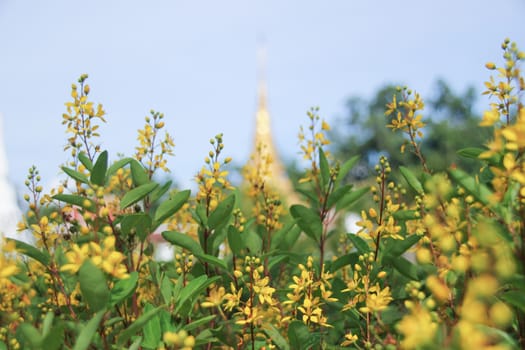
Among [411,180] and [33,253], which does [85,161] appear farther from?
[411,180]

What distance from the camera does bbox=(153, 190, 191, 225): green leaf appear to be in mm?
1381

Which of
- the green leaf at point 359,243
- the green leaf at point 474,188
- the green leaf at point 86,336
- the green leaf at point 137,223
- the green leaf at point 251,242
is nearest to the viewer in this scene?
the green leaf at point 86,336

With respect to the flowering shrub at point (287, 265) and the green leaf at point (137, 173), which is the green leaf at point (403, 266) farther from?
the green leaf at point (137, 173)

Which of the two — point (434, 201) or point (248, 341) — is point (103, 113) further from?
point (434, 201)

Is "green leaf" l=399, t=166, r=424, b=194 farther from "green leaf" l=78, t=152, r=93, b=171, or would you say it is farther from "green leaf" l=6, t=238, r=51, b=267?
"green leaf" l=6, t=238, r=51, b=267

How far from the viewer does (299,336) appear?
121 centimetres

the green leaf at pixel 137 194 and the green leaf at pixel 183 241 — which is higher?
the green leaf at pixel 137 194

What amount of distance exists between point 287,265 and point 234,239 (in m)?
0.51

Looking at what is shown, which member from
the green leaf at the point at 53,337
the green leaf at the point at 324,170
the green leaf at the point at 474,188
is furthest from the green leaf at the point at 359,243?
the green leaf at the point at 53,337

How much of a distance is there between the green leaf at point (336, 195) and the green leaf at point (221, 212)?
1.16 feet

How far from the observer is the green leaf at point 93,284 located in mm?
949

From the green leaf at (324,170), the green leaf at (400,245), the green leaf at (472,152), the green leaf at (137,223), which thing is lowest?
the green leaf at (400,245)

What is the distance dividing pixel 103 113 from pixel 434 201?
3.34ft

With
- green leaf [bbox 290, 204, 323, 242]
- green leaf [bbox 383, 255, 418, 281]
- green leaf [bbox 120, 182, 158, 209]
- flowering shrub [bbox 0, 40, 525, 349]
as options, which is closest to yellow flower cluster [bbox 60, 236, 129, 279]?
flowering shrub [bbox 0, 40, 525, 349]
